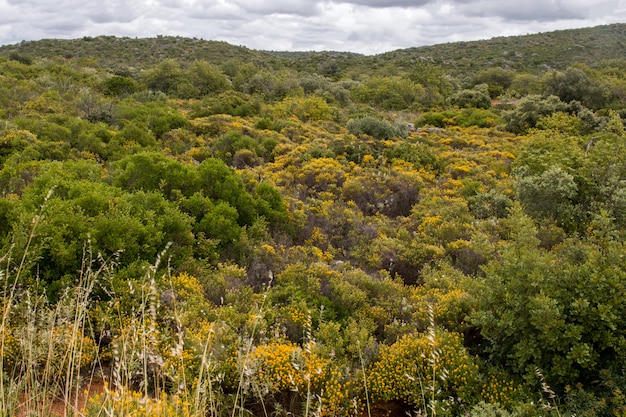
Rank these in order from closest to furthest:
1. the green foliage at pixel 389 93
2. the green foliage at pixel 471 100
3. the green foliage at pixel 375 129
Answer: the green foliage at pixel 375 129 → the green foliage at pixel 471 100 → the green foliage at pixel 389 93

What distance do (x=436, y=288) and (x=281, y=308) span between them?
2525mm

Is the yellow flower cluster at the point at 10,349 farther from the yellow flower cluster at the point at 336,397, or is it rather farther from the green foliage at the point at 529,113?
the green foliage at the point at 529,113

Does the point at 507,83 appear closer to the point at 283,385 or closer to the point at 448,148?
the point at 448,148

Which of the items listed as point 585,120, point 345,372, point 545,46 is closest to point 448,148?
point 585,120

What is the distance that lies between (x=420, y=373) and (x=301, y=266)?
110 inches

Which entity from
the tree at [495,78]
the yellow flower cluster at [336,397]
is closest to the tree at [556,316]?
the yellow flower cluster at [336,397]

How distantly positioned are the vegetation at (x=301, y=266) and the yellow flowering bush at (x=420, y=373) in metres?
0.03

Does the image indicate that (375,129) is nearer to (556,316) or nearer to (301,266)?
(301,266)

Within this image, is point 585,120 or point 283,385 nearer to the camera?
point 283,385

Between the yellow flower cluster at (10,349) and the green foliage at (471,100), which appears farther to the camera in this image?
the green foliage at (471,100)

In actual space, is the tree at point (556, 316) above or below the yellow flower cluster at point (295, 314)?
above

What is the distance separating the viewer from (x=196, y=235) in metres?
7.37

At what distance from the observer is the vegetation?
12.8ft

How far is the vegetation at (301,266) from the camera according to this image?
390 centimetres
